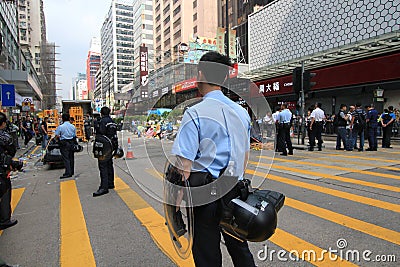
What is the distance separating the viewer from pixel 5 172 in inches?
134

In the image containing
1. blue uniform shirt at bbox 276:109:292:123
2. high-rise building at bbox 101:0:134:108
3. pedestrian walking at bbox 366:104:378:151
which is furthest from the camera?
high-rise building at bbox 101:0:134:108

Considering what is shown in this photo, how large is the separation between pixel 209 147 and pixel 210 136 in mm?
69

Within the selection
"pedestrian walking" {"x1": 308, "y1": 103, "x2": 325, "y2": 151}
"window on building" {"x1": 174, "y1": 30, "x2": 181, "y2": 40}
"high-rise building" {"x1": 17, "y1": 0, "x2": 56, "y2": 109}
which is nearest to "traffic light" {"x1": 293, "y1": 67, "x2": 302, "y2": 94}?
"pedestrian walking" {"x1": 308, "y1": 103, "x2": 325, "y2": 151}

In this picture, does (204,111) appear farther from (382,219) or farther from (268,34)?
(268,34)

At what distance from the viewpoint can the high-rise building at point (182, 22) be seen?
55125 mm

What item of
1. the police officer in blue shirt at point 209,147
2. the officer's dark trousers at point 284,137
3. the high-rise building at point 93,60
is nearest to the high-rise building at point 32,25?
the officer's dark trousers at point 284,137

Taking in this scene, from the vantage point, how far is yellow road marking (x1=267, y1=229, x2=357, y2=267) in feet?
8.64

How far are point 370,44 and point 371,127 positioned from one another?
577cm

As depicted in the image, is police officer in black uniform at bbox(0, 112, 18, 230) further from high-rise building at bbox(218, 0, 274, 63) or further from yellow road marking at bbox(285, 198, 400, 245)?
high-rise building at bbox(218, 0, 274, 63)

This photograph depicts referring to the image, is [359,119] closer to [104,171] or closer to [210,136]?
[104,171]

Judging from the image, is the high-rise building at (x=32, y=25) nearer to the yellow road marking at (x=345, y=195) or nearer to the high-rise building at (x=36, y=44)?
the high-rise building at (x=36, y=44)

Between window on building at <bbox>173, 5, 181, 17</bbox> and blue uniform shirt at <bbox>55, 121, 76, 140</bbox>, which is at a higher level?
window on building at <bbox>173, 5, 181, 17</bbox>

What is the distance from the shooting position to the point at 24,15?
68.7 metres

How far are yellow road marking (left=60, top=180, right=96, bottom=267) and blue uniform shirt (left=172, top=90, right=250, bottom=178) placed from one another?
73.6 inches
